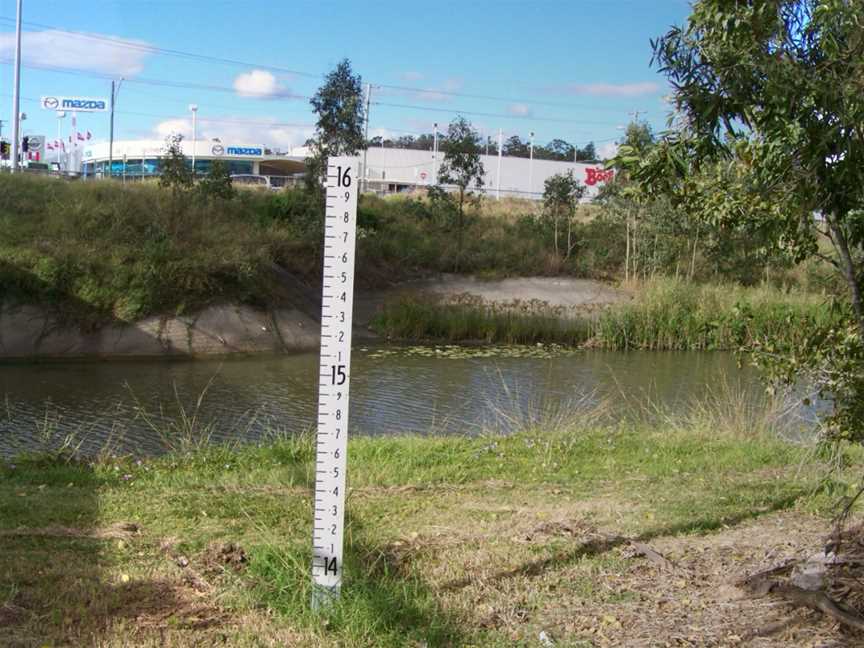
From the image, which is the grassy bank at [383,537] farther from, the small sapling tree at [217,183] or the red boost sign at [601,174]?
the small sapling tree at [217,183]

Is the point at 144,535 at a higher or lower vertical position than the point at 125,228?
lower

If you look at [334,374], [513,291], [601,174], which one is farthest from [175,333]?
[334,374]

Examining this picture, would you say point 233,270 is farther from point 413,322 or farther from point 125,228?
point 413,322

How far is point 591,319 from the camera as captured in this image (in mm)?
28922

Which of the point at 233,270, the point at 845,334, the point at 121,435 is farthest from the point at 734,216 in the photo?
the point at 233,270

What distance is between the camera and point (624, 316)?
27344 mm

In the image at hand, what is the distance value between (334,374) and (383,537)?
78.0 inches

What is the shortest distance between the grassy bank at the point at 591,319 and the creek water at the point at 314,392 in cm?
126

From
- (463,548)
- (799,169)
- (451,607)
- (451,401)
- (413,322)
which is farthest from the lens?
(413,322)

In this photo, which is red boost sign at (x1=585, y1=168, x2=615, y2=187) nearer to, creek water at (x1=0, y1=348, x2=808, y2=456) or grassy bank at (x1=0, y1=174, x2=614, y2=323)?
grassy bank at (x1=0, y1=174, x2=614, y2=323)

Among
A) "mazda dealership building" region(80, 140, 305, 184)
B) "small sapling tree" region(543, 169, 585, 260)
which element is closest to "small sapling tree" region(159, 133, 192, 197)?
"small sapling tree" region(543, 169, 585, 260)

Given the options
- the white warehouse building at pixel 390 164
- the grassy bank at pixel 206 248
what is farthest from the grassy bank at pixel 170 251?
the white warehouse building at pixel 390 164

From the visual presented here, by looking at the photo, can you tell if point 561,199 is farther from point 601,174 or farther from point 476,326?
point 601,174

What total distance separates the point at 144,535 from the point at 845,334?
166 inches
